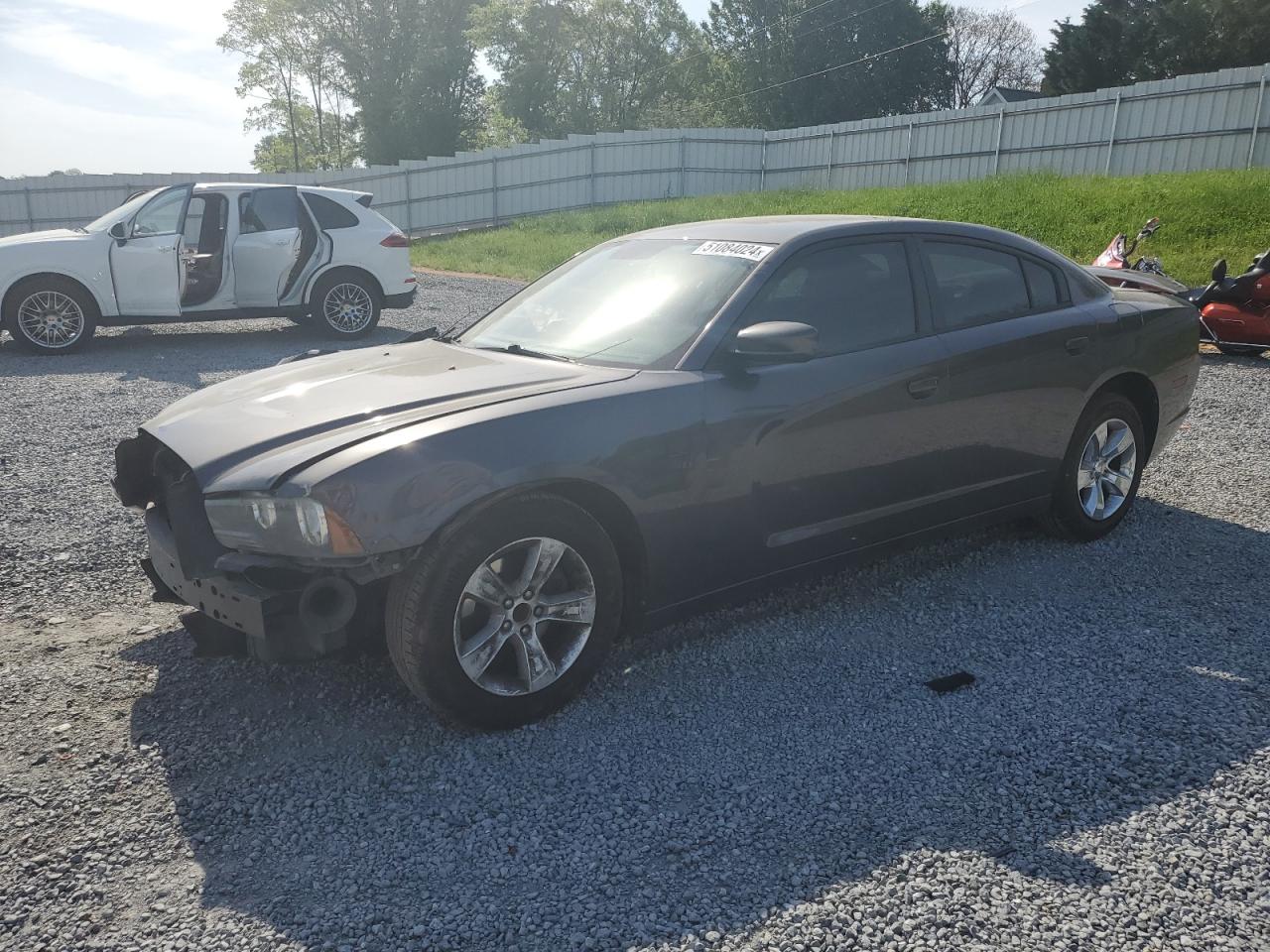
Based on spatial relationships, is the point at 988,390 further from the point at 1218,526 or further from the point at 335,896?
the point at 335,896

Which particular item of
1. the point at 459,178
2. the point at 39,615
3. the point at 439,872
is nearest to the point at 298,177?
the point at 459,178

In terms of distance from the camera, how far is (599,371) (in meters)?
3.65

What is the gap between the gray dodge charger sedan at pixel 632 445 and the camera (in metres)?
3.02

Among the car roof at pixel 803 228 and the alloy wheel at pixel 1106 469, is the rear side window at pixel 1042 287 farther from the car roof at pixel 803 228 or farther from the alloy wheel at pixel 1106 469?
the alloy wheel at pixel 1106 469

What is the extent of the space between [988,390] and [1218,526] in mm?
1880

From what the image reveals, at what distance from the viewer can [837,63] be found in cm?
5209

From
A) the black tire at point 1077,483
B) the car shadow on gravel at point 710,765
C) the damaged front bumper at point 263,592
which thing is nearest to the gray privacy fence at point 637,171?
the black tire at point 1077,483

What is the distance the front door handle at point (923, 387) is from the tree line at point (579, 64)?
50009 mm

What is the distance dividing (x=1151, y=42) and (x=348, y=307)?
34548 mm

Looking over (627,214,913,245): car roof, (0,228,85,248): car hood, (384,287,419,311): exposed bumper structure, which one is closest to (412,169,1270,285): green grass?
(384,287,419,311): exposed bumper structure

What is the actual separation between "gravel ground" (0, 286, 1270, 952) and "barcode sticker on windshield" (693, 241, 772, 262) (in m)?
1.45

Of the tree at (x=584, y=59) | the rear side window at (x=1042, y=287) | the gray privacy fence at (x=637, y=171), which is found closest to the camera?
the rear side window at (x=1042, y=287)

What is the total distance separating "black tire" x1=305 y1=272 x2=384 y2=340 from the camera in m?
11.5

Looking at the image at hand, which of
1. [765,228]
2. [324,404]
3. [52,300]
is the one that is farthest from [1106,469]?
[52,300]
